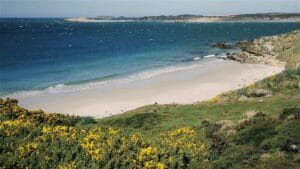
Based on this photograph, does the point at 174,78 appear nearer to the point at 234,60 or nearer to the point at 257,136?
the point at 234,60

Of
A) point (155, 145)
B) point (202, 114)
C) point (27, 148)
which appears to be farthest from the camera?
point (202, 114)

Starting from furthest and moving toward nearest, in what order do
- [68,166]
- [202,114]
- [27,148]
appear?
[202,114]
[27,148]
[68,166]

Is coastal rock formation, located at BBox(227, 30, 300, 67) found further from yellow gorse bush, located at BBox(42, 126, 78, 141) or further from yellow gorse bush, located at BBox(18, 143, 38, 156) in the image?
yellow gorse bush, located at BBox(18, 143, 38, 156)

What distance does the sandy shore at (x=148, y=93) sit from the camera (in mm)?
38281

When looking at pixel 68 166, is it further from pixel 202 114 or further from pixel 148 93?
pixel 148 93

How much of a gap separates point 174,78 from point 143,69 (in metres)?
10.6

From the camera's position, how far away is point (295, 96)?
19781mm

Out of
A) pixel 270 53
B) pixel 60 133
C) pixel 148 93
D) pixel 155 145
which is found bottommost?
pixel 270 53

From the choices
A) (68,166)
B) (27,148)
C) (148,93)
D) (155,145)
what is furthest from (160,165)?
(148,93)

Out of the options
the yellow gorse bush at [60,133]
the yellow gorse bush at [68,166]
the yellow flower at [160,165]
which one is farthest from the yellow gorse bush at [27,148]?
the yellow flower at [160,165]

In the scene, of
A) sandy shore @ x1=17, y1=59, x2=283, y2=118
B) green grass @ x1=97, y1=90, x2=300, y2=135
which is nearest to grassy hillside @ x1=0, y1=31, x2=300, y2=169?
green grass @ x1=97, y1=90, x2=300, y2=135

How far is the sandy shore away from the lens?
126 feet

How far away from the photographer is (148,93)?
44000 mm

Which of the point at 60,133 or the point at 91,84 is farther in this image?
the point at 91,84
